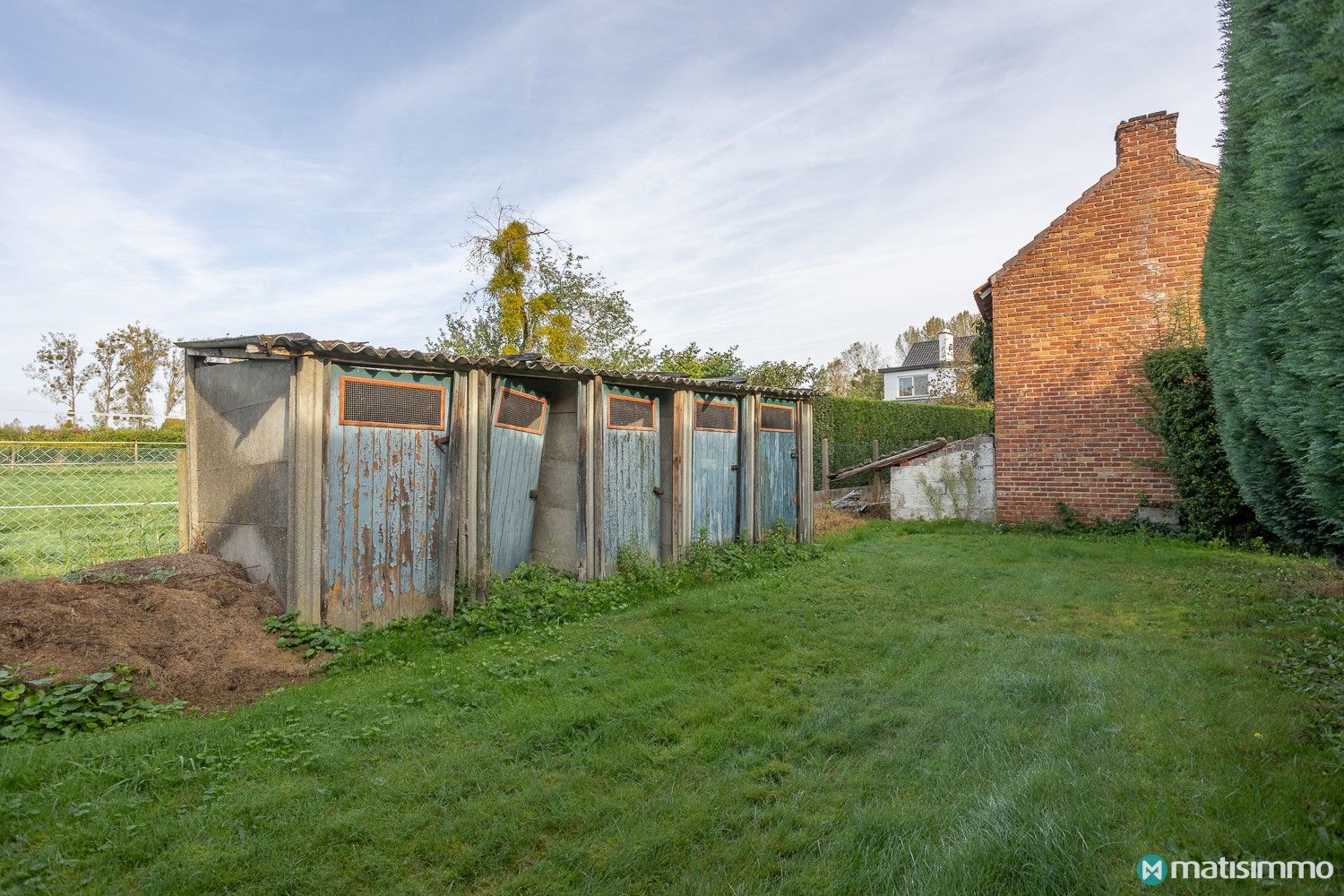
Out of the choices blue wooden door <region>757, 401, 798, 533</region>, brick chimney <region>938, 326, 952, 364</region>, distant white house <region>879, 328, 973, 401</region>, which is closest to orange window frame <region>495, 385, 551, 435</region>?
blue wooden door <region>757, 401, 798, 533</region>

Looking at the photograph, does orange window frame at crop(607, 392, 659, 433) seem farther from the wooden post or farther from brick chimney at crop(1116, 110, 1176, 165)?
brick chimney at crop(1116, 110, 1176, 165)

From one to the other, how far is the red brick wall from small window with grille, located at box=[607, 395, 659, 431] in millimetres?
7027

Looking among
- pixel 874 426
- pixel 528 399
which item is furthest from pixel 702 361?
pixel 528 399

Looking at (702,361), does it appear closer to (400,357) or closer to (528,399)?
(528,399)

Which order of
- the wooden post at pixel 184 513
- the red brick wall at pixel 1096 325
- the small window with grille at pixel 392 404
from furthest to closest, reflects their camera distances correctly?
the red brick wall at pixel 1096 325 → the wooden post at pixel 184 513 → the small window with grille at pixel 392 404

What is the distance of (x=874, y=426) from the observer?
21031 mm

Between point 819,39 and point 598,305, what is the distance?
14.0 metres

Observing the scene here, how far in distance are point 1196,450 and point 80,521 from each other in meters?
18.1

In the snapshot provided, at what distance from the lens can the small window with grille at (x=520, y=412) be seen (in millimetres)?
7387

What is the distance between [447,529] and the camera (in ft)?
21.7

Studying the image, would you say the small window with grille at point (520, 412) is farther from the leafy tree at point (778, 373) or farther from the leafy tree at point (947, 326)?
the leafy tree at point (947, 326)

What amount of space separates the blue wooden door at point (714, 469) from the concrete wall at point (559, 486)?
6.58 feet

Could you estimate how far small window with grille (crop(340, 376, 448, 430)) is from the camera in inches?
240

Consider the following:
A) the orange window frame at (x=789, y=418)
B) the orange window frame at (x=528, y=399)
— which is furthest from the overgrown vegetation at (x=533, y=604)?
the orange window frame at (x=789, y=418)
